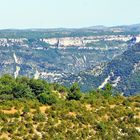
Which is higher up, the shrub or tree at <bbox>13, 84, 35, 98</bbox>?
the shrub

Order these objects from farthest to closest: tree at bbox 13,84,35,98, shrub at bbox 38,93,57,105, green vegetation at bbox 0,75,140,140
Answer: tree at bbox 13,84,35,98, shrub at bbox 38,93,57,105, green vegetation at bbox 0,75,140,140

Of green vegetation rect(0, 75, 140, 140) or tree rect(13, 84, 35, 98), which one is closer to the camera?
green vegetation rect(0, 75, 140, 140)

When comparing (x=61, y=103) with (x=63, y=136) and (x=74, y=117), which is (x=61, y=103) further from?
(x=63, y=136)

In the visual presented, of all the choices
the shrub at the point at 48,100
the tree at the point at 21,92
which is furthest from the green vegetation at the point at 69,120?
the tree at the point at 21,92

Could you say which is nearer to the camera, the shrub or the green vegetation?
the green vegetation

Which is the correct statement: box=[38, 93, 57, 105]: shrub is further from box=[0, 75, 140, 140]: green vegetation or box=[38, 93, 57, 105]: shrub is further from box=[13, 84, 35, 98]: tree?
box=[13, 84, 35, 98]: tree

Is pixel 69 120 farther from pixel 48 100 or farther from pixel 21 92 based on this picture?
pixel 21 92

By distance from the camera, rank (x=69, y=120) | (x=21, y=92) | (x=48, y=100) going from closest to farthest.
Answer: (x=69, y=120), (x=48, y=100), (x=21, y=92)

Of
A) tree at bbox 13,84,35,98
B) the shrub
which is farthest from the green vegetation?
tree at bbox 13,84,35,98

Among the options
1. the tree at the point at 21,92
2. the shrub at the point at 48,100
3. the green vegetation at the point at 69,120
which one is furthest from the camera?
the tree at the point at 21,92

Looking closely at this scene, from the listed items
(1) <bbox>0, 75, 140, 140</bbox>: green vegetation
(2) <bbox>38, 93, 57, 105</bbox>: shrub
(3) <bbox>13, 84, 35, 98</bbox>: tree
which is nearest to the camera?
(1) <bbox>0, 75, 140, 140</bbox>: green vegetation

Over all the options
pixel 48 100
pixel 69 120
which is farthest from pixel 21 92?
pixel 69 120

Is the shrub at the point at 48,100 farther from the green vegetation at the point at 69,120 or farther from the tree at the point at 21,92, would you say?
the tree at the point at 21,92

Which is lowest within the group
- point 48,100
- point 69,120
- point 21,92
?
point 21,92
